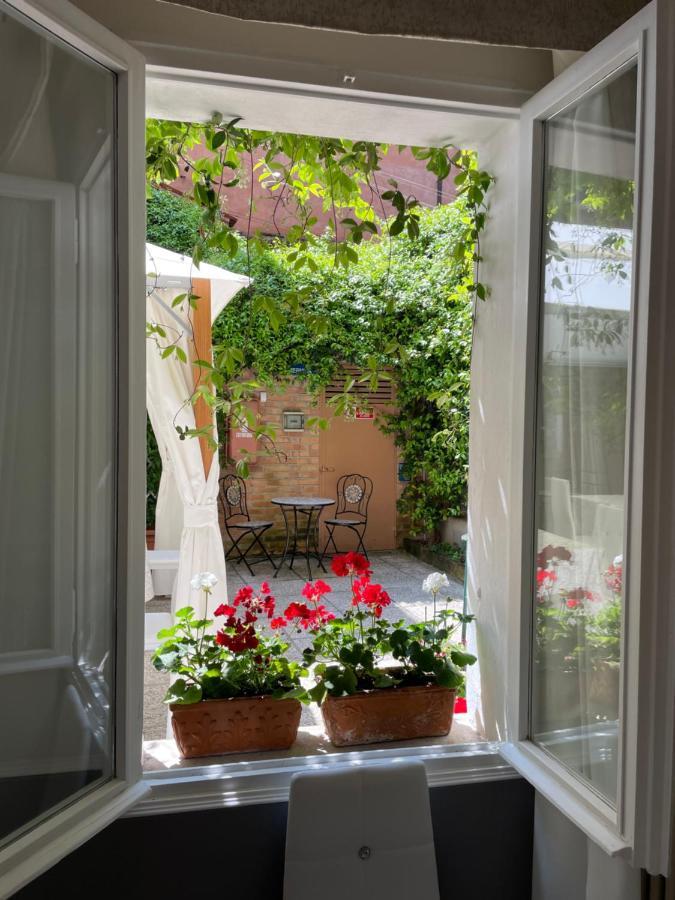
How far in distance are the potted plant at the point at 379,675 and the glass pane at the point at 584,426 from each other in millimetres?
317

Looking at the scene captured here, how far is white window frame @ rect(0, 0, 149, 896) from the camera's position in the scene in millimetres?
1510

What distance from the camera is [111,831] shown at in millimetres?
1630

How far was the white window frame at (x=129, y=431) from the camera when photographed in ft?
4.95

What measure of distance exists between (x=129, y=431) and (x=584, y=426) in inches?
39.0

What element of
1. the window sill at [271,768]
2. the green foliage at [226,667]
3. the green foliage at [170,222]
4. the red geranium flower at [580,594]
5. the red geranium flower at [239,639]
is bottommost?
the window sill at [271,768]

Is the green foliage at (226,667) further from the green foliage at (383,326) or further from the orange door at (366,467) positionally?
the orange door at (366,467)

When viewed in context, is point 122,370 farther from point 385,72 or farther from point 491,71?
point 491,71

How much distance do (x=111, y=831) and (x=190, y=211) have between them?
21.7 ft

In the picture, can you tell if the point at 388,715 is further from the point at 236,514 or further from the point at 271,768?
the point at 236,514

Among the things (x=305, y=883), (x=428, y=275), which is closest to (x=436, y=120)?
(x=305, y=883)

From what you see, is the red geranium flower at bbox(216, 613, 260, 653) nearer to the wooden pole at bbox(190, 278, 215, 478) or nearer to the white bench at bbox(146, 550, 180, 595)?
the wooden pole at bbox(190, 278, 215, 478)

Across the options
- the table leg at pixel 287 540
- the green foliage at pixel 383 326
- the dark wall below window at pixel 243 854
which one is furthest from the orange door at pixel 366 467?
the dark wall below window at pixel 243 854

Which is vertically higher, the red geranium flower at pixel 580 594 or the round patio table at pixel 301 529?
the red geranium flower at pixel 580 594

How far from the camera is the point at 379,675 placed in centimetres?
198
